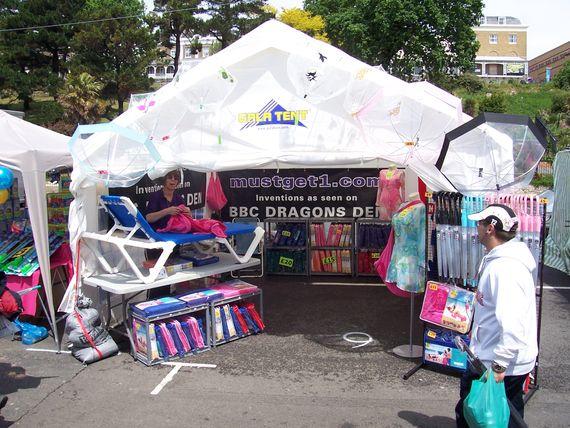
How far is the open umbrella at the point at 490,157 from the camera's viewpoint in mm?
4746

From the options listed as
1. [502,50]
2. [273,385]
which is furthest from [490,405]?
[502,50]

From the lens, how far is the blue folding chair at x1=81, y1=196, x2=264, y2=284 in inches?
217

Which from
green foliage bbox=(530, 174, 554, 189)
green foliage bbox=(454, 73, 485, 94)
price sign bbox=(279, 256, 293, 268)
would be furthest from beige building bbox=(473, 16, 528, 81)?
price sign bbox=(279, 256, 293, 268)

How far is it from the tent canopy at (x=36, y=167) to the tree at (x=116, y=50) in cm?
2991

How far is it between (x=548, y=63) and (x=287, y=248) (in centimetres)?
8438

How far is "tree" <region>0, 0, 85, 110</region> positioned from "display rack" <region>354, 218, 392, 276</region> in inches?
1283

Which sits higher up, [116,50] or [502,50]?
[502,50]

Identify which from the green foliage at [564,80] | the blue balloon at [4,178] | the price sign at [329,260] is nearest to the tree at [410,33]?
the green foliage at [564,80]

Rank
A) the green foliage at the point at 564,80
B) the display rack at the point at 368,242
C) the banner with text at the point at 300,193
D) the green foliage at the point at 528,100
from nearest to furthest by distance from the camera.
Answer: the display rack at the point at 368,242 → the banner with text at the point at 300,193 → the green foliage at the point at 528,100 → the green foliage at the point at 564,80

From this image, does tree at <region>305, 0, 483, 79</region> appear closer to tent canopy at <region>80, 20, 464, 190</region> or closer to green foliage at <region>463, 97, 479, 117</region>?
green foliage at <region>463, 97, 479, 117</region>

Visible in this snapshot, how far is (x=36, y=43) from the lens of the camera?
36.2 m

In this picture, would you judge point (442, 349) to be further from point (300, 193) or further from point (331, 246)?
point (300, 193)

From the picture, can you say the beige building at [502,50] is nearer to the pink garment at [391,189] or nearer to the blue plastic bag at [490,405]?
the pink garment at [391,189]

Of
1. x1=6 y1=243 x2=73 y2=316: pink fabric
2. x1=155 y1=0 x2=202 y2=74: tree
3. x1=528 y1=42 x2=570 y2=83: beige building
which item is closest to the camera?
x1=6 y1=243 x2=73 y2=316: pink fabric
